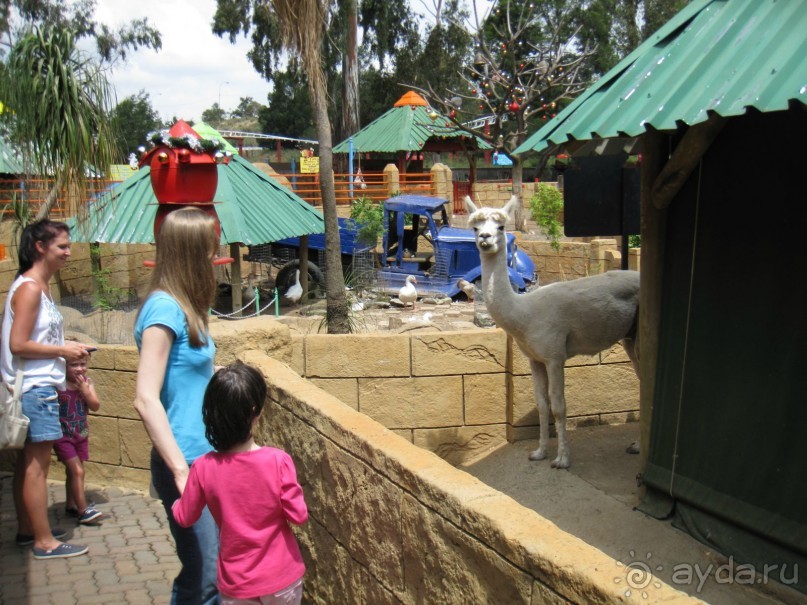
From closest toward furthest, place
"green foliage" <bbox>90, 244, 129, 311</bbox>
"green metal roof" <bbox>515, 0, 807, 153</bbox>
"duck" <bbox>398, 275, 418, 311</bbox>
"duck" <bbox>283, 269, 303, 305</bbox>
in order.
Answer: "green metal roof" <bbox>515, 0, 807, 153</bbox> → "green foliage" <bbox>90, 244, 129, 311</bbox> → "duck" <bbox>398, 275, 418, 311</bbox> → "duck" <bbox>283, 269, 303, 305</bbox>

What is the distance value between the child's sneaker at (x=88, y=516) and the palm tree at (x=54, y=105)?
2.93 metres

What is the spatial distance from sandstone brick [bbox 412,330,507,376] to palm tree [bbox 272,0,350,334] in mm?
4993

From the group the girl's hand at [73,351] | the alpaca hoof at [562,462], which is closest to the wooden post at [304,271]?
the alpaca hoof at [562,462]

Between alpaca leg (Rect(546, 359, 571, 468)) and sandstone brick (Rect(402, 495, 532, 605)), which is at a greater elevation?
sandstone brick (Rect(402, 495, 532, 605))

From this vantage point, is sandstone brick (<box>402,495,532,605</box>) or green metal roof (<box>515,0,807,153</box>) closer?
sandstone brick (<box>402,495,532,605</box>)

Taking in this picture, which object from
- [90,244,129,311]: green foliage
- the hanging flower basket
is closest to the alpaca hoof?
the hanging flower basket

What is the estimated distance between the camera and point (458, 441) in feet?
22.7

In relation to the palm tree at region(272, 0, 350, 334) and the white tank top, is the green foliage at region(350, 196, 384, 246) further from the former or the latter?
the white tank top

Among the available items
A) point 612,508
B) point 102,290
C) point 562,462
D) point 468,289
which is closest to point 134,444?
Answer: point 562,462

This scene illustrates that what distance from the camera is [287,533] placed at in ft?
9.80

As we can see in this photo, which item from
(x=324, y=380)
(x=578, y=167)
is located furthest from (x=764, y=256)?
(x=324, y=380)

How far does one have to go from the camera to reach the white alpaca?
605 cm

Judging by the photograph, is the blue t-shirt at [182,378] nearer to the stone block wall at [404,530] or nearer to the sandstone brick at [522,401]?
the stone block wall at [404,530]

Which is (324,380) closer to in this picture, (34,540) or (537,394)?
(537,394)
